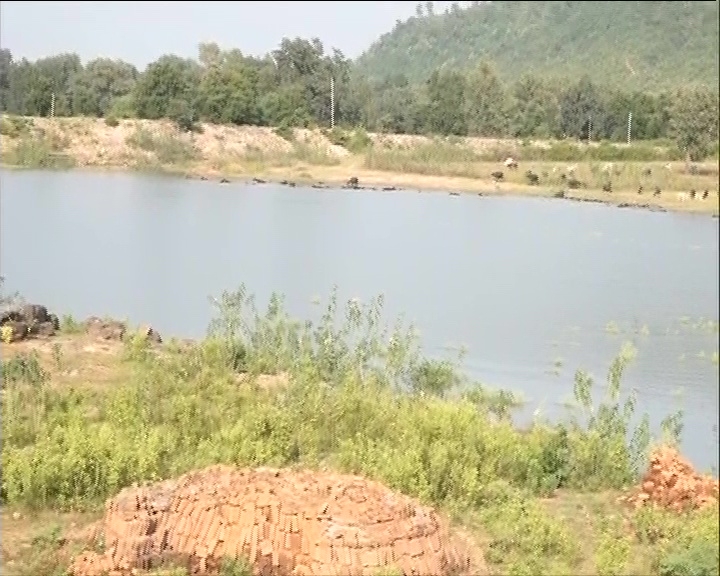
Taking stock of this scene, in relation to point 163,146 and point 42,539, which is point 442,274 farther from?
point 163,146

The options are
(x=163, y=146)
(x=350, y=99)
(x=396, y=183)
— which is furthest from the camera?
(x=350, y=99)

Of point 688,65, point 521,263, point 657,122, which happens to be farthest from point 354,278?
point 657,122

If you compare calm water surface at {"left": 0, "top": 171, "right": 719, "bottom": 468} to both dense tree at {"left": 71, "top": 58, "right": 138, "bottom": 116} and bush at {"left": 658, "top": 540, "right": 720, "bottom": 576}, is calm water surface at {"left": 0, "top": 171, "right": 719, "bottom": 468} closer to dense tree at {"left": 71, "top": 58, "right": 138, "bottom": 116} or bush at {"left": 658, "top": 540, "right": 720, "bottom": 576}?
bush at {"left": 658, "top": 540, "right": 720, "bottom": 576}

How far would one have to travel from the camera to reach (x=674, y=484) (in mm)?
4750

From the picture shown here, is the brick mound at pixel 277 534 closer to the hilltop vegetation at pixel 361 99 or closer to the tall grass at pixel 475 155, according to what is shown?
the hilltop vegetation at pixel 361 99

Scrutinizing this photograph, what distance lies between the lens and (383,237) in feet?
41.2

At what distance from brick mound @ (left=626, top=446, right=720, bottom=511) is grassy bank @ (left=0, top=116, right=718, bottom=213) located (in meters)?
15.2

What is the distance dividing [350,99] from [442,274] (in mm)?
16816

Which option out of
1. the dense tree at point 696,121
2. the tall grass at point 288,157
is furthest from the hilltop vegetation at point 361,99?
the tall grass at point 288,157

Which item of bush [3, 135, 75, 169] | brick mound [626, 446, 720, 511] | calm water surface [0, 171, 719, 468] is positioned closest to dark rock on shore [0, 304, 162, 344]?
calm water surface [0, 171, 719, 468]

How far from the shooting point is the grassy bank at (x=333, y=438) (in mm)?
4426

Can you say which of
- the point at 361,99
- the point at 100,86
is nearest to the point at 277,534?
the point at 361,99

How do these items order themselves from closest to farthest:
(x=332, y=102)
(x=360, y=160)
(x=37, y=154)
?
(x=37, y=154), (x=360, y=160), (x=332, y=102)

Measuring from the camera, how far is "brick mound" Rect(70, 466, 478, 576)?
4000 millimetres
